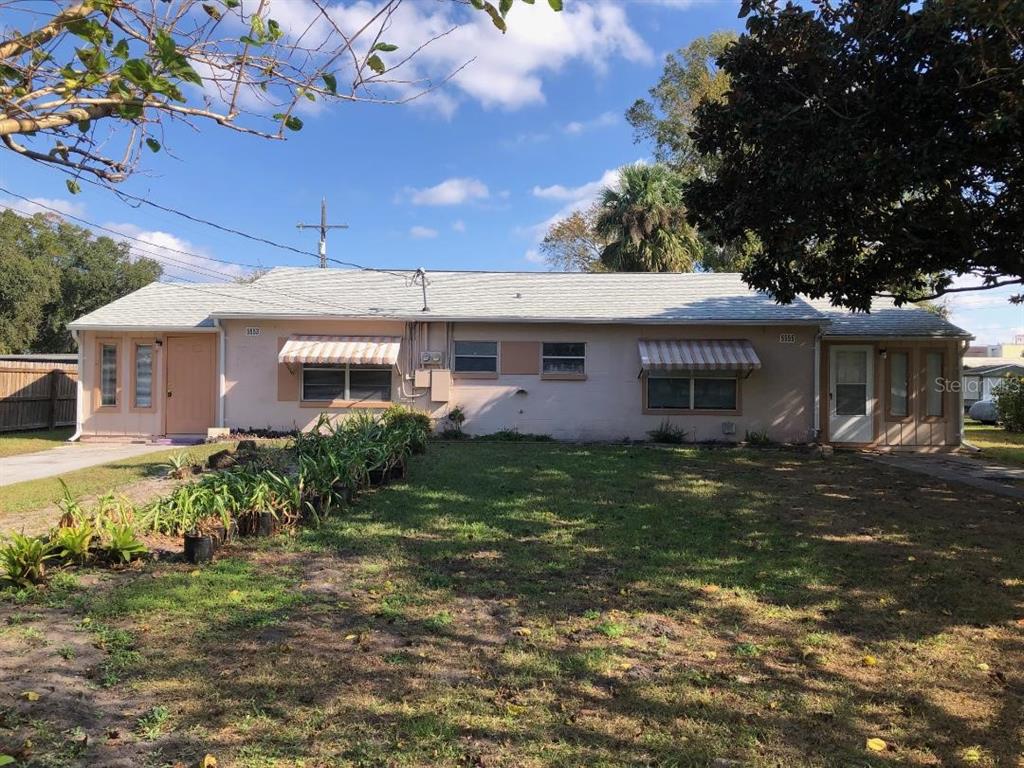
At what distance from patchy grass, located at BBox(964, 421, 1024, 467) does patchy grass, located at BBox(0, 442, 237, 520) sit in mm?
14887

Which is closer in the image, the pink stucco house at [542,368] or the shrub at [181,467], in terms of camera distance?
the shrub at [181,467]

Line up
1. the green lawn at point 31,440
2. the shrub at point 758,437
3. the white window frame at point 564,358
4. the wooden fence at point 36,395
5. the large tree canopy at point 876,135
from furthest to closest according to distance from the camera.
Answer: the wooden fence at point 36,395
the white window frame at point 564,358
the shrub at point 758,437
the green lawn at point 31,440
the large tree canopy at point 876,135

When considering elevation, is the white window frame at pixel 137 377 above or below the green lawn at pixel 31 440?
above

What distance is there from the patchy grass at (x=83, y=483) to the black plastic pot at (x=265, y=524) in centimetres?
271

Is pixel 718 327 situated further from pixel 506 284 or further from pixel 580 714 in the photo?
pixel 580 714

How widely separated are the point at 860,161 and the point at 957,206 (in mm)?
1760

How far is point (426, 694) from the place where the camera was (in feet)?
10.7

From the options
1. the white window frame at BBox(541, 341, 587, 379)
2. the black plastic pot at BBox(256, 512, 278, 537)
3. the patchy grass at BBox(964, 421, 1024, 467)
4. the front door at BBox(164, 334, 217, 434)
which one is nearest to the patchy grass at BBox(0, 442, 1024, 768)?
the black plastic pot at BBox(256, 512, 278, 537)

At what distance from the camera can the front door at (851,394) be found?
1480cm

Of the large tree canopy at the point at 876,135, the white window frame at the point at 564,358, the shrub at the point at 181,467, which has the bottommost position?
the shrub at the point at 181,467

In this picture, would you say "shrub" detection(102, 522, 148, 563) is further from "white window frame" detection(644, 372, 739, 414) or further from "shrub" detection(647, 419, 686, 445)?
"white window frame" detection(644, 372, 739, 414)

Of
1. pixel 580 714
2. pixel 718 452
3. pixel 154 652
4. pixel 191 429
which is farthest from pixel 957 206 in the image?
pixel 191 429

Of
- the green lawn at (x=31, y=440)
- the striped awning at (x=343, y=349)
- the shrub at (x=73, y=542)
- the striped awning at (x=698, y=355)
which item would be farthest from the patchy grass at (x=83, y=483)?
the striped awning at (x=698, y=355)

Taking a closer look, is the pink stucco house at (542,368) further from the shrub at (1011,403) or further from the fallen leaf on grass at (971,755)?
the fallen leaf on grass at (971,755)
